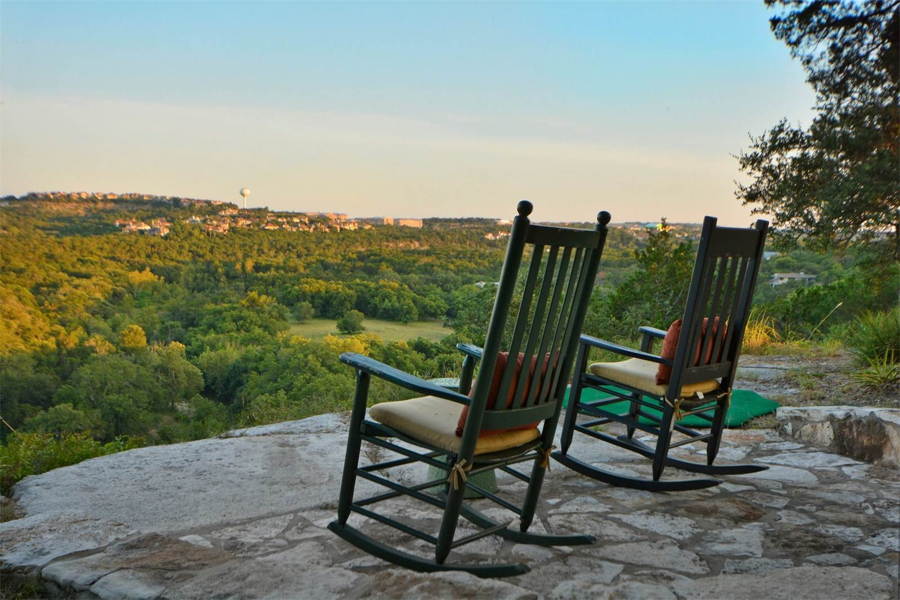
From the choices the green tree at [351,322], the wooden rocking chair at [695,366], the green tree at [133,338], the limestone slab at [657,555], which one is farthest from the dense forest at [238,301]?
the limestone slab at [657,555]

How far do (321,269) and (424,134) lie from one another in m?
7.19

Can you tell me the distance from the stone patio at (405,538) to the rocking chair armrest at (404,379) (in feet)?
1.42

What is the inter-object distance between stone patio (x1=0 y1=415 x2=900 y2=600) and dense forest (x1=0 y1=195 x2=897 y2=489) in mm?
3522

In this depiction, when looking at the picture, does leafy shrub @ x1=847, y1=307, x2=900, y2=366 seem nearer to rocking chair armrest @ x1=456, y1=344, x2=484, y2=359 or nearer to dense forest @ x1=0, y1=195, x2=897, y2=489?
dense forest @ x1=0, y1=195, x2=897, y2=489

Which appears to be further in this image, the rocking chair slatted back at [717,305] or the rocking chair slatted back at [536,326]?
the rocking chair slatted back at [717,305]

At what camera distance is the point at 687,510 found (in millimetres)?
2504

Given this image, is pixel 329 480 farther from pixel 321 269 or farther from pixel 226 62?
pixel 226 62

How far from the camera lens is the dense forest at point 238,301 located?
8.57 m

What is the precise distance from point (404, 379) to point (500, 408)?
0.26 m

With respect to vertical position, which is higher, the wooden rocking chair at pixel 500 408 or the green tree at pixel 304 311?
the wooden rocking chair at pixel 500 408

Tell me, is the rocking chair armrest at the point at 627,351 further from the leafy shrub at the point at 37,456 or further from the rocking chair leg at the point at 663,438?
the leafy shrub at the point at 37,456

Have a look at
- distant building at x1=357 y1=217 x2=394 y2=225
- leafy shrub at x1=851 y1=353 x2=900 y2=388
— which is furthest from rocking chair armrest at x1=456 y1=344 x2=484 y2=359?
distant building at x1=357 y1=217 x2=394 y2=225

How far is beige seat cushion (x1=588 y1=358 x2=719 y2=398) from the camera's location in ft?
8.88

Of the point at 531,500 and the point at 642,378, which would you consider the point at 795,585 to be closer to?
the point at 531,500
